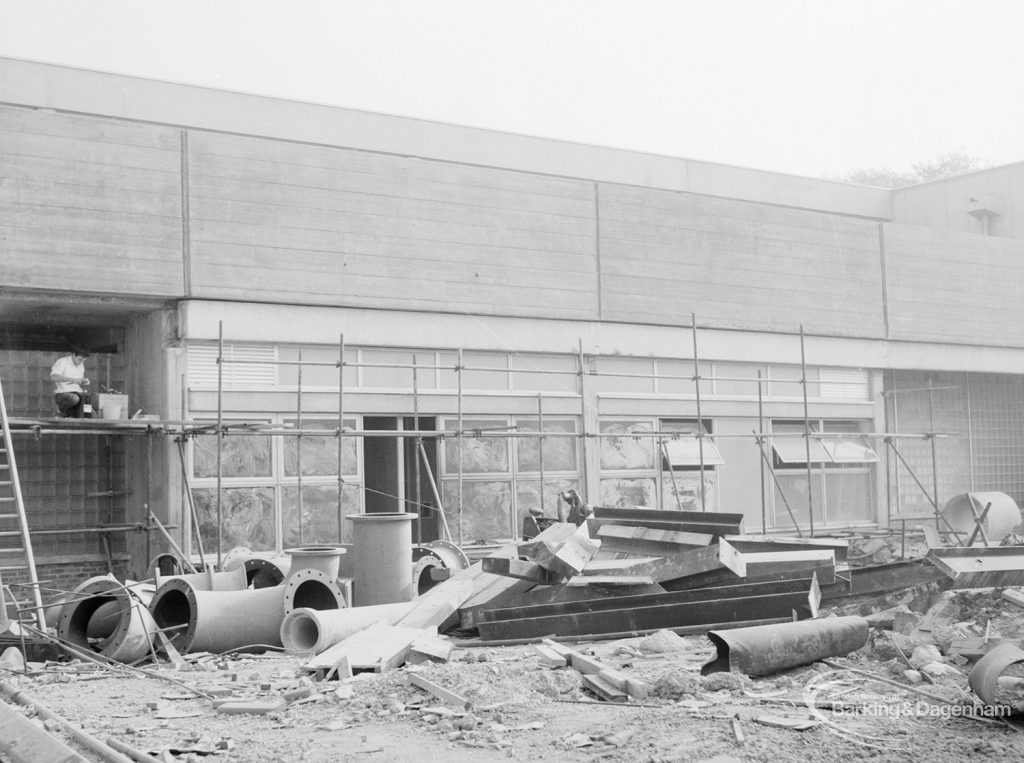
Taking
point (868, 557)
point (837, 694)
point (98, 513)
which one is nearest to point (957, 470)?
point (868, 557)

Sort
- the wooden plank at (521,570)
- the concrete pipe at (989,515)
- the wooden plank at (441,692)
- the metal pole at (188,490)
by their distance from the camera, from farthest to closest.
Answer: the concrete pipe at (989,515) → the metal pole at (188,490) → the wooden plank at (521,570) → the wooden plank at (441,692)

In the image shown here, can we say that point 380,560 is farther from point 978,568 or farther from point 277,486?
point 978,568

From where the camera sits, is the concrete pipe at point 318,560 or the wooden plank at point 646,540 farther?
Result: the concrete pipe at point 318,560

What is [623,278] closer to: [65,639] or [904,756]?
[65,639]

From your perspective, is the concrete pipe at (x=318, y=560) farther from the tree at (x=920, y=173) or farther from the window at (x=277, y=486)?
the tree at (x=920, y=173)

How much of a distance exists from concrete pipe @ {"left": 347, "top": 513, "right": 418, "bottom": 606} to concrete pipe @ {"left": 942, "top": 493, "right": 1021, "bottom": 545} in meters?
13.0

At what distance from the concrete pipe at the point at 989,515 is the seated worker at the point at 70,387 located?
15520 mm

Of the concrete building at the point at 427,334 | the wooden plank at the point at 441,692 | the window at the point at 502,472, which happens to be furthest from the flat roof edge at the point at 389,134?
the wooden plank at the point at 441,692

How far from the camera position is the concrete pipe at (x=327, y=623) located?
420 inches

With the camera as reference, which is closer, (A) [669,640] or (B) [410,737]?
(B) [410,737]

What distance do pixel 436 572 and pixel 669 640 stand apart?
14.2ft

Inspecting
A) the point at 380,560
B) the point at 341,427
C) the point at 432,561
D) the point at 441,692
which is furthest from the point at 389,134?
the point at 441,692

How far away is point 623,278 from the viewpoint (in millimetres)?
20891

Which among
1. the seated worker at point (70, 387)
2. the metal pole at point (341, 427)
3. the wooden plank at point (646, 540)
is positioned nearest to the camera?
the wooden plank at point (646, 540)
